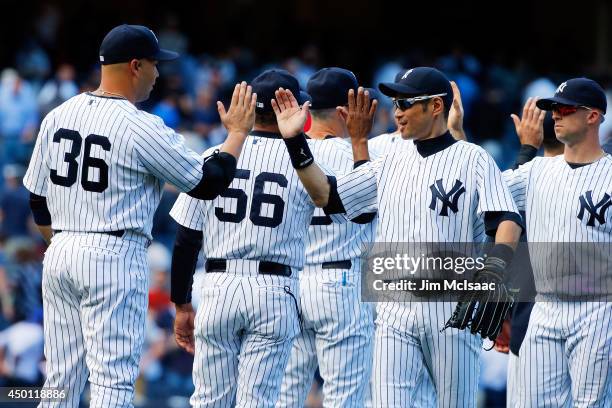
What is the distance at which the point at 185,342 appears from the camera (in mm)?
7508

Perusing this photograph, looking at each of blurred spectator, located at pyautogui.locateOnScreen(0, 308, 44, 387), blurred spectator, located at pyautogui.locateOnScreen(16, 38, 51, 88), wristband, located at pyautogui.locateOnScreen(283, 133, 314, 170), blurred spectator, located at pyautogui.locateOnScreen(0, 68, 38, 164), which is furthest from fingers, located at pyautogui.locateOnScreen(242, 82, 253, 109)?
blurred spectator, located at pyautogui.locateOnScreen(16, 38, 51, 88)

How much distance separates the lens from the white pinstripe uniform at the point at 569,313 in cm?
705

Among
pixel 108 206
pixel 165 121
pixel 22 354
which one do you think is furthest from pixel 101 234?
pixel 165 121

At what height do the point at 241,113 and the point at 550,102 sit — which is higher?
the point at 550,102

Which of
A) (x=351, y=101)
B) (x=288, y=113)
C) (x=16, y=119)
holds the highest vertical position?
(x=16, y=119)

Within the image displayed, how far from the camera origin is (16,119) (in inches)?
632

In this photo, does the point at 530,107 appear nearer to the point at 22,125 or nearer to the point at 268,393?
the point at 268,393

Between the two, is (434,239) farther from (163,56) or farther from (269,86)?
(163,56)

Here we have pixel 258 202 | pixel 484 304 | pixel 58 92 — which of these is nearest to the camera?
pixel 484 304

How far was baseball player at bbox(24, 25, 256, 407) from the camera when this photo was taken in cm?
643

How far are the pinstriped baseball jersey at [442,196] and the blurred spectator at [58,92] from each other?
30.6ft

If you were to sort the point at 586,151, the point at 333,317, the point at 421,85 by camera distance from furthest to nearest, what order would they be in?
the point at 333,317
the point at 586,151
the point at 421,85

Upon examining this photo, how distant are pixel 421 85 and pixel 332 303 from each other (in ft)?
5.71

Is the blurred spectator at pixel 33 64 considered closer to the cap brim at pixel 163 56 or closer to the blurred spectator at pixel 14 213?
the blurred spectator at pixel 14 213
